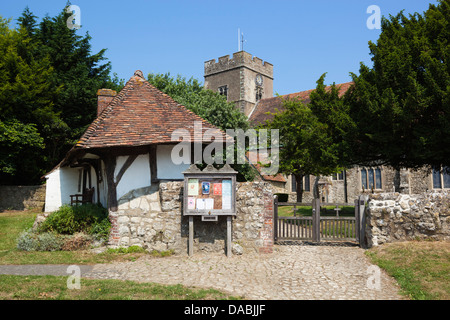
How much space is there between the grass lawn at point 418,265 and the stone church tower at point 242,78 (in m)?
36.7

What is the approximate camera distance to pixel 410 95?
14.6m

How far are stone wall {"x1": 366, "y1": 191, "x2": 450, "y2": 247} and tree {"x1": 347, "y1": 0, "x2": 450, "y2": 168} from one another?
5922mm

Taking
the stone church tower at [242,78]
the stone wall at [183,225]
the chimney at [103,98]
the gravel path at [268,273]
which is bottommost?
the gravel path at [268,273]

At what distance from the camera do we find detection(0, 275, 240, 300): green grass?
5801 mm

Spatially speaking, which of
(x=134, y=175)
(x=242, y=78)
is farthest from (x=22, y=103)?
(x=242, y=78)

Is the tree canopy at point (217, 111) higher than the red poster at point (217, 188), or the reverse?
the tree canopy at point (217, 111)

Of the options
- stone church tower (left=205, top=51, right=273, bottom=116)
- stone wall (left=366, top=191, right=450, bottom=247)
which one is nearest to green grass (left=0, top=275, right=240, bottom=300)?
stone wall (left=366, top=191, right=450, bottom=247)

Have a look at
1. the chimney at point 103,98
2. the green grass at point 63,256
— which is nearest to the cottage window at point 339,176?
the chimney at point 103,98

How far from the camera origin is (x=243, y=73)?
45781 millimetres

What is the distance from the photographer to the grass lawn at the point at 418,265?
6438 mm

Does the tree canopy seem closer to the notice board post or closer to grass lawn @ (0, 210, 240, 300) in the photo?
the notice board post

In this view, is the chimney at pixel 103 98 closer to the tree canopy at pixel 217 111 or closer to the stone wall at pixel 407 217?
the tree canopy at pixel 217 111

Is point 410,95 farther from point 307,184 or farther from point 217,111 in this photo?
point 307,184
